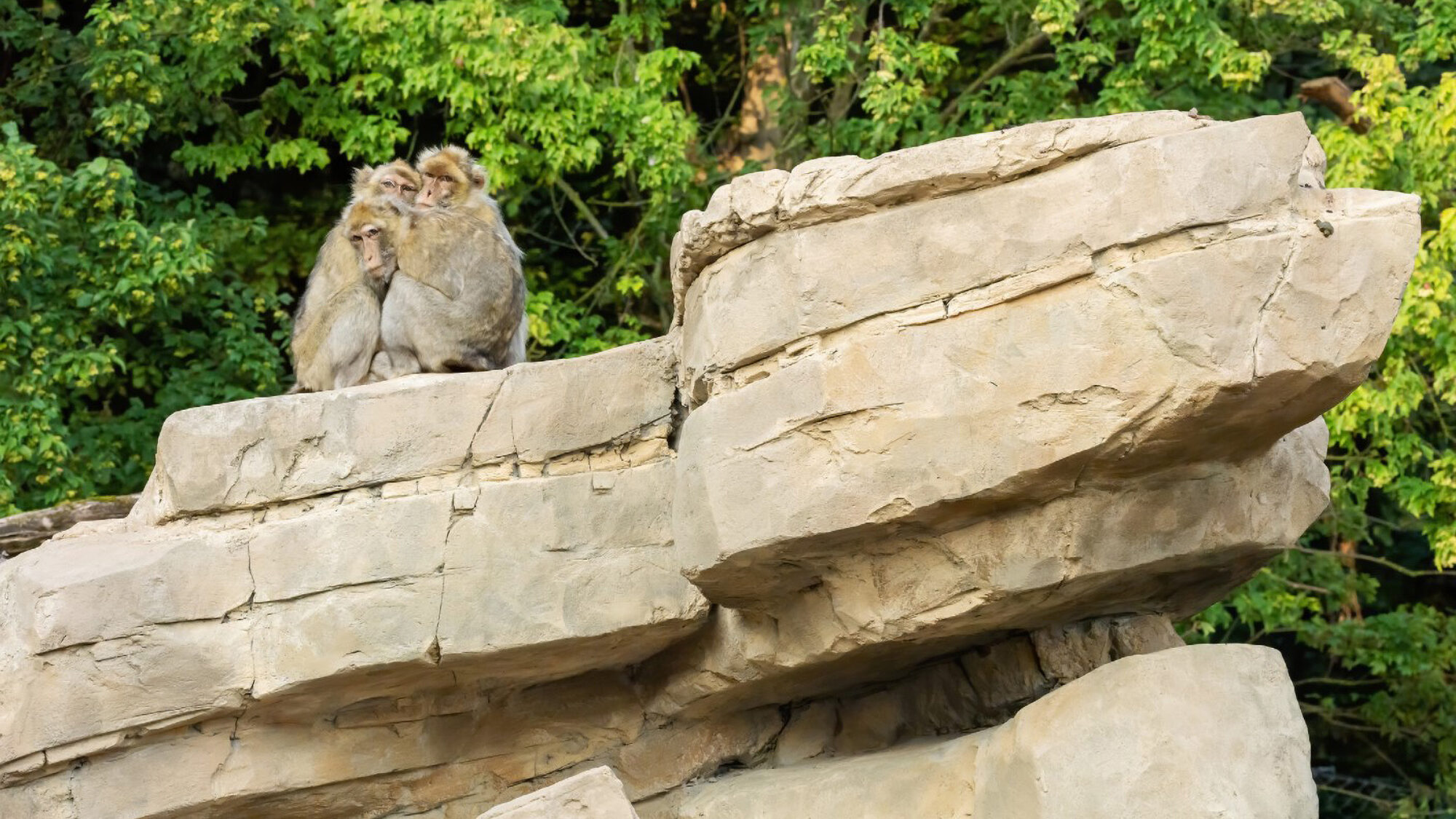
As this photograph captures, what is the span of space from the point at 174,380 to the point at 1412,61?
8070 mm

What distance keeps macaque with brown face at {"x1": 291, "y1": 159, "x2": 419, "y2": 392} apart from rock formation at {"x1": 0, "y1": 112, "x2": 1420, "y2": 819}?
930 millimetres

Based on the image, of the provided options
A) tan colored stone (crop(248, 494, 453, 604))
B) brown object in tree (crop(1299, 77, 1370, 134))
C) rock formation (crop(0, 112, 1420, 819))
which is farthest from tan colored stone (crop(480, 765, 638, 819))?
brown object in tree (crop(1299, 77, 1370, 134))

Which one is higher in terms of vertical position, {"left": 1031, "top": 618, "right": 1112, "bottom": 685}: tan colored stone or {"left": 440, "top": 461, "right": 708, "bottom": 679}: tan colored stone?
{"left": 440, "top": 461, "right": 708, "bottom": 679}: tan colored stone

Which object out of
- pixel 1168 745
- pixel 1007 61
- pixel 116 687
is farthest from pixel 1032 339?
pixel 1007 61

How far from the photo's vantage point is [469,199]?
914 cm

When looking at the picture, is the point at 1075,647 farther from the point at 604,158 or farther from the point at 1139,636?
the point at 604,158

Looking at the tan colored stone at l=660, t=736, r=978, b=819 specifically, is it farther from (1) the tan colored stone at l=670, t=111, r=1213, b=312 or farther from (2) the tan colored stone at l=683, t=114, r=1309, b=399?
(1) the tan colored stone at l=670, t=111, r=1213, b=312

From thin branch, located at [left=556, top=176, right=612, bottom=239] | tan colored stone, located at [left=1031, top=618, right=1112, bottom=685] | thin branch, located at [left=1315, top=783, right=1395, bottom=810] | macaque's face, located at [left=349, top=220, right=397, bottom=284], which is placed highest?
macaque's face, located at [left=349, top=220, right=397, bottom=284]

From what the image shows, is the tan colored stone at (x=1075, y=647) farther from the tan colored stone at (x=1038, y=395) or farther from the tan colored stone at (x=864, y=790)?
the tan colored stone at (x=1038, y=395)

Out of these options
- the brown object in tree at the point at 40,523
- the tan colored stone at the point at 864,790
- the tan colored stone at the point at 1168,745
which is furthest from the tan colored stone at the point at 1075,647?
the brown object in tree at the point at 40,523

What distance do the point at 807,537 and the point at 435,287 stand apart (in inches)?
113

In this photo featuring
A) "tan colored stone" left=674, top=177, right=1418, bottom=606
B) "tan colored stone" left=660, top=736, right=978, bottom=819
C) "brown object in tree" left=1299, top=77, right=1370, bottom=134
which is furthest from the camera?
"brown object in tree" left=1299, top=77, right=1370, bottom=134

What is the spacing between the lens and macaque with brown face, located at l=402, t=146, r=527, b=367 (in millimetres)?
8883

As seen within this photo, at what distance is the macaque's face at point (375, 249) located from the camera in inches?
337
